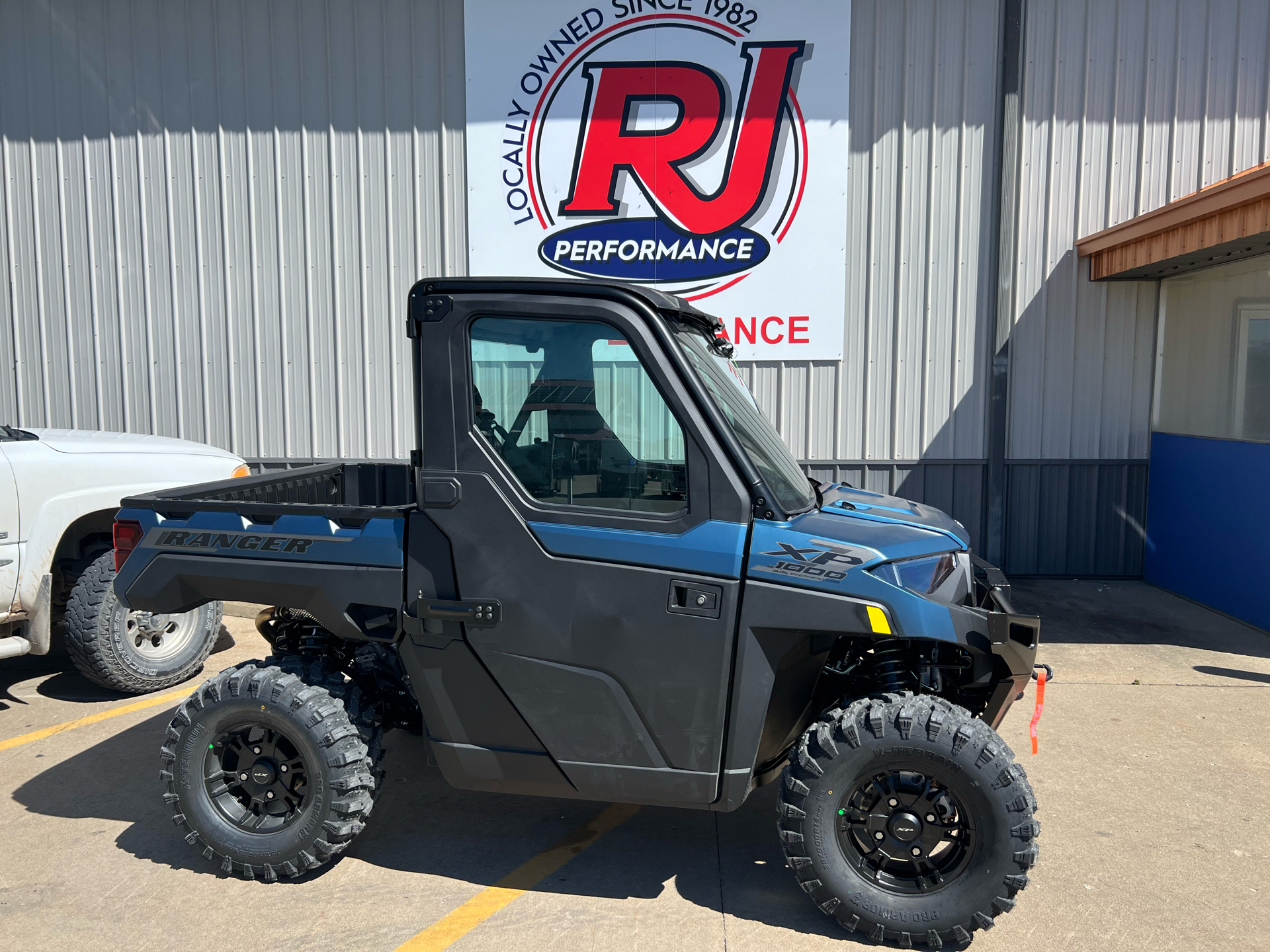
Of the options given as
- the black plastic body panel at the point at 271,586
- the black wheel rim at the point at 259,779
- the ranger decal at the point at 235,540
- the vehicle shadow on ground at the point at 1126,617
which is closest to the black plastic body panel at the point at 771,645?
the black plastic body panel at the point at 271,586

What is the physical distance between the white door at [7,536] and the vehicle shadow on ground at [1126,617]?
694cm

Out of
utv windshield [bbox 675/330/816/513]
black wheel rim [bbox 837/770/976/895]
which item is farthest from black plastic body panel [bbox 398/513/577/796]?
utv windshield [bbox 675/330/816/513]

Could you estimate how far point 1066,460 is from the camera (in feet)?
27.4

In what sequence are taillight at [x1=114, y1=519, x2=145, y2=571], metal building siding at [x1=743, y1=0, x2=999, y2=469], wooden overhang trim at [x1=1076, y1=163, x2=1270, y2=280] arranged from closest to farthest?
1. taillight at [x1=114, y1=519, x2=145, y2=571]
2. wooden overhang trim at [x1=1076, y1=163, x2=1270, y2=280]
3. metal building siding at [x1=743, y1=0, x2=999, y2=469]

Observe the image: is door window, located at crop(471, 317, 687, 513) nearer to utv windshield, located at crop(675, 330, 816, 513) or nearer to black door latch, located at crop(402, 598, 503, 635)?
utv windshield, located at crop(675, 330, 816, 513)

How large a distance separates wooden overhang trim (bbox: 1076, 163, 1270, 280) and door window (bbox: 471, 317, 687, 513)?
5265 millimetres

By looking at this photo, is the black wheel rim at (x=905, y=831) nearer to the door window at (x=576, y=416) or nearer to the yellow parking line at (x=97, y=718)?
the door window at (x=576, y=416)

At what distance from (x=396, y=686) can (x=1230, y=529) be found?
22.5 ft

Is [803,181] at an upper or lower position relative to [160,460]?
upper

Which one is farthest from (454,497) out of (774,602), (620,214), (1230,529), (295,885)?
(1230,529)

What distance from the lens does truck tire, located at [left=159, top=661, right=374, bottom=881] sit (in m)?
3.36

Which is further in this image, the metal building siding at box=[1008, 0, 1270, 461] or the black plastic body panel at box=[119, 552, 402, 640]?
the metal building siding at box=[1008, 0, 1270, 461]

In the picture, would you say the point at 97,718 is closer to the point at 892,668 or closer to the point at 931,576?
the point at 892,668

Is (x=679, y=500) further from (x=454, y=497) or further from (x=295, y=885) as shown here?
(x=295, y=885)
